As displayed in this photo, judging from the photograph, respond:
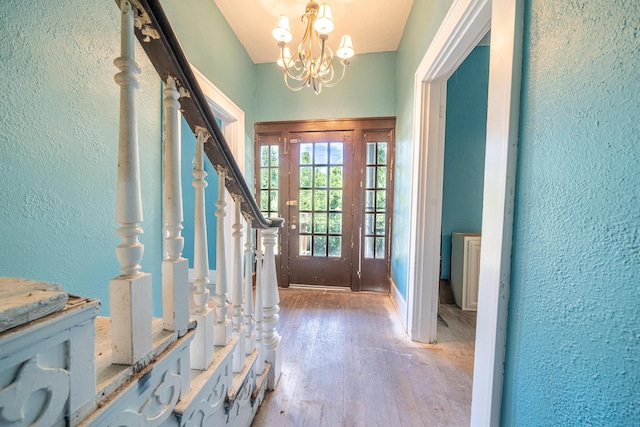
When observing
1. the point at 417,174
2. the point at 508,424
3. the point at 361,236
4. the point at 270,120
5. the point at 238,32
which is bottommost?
the point at 508,424

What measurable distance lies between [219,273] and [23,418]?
61cm

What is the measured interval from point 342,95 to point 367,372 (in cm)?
270

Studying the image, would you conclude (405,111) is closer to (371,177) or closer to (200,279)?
(371,177)

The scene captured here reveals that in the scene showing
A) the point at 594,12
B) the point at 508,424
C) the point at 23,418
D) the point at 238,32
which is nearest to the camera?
the point at 23,418

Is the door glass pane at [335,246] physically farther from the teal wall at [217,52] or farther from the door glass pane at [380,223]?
the teal wall at [217,52]

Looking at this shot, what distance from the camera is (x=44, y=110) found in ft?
3.03

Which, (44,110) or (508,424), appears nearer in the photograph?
(508,424)

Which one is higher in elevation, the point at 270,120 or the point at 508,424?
the point at 270,120

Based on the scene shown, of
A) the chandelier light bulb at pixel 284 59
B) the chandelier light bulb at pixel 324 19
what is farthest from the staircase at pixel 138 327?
the chandelier light bulb at pixel 284 59

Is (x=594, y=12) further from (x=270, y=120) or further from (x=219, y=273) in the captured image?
(x=270, y=120)

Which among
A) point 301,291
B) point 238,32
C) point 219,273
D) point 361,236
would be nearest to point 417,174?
point 361,236

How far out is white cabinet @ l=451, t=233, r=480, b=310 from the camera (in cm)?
234

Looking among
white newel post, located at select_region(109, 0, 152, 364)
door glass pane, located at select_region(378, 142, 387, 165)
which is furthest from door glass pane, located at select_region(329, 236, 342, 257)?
white newel post, located at select_region(109, 0, 152, 364)

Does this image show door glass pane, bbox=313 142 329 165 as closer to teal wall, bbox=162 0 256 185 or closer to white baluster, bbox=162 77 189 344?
teal wall, bbox=162 0 256 185
